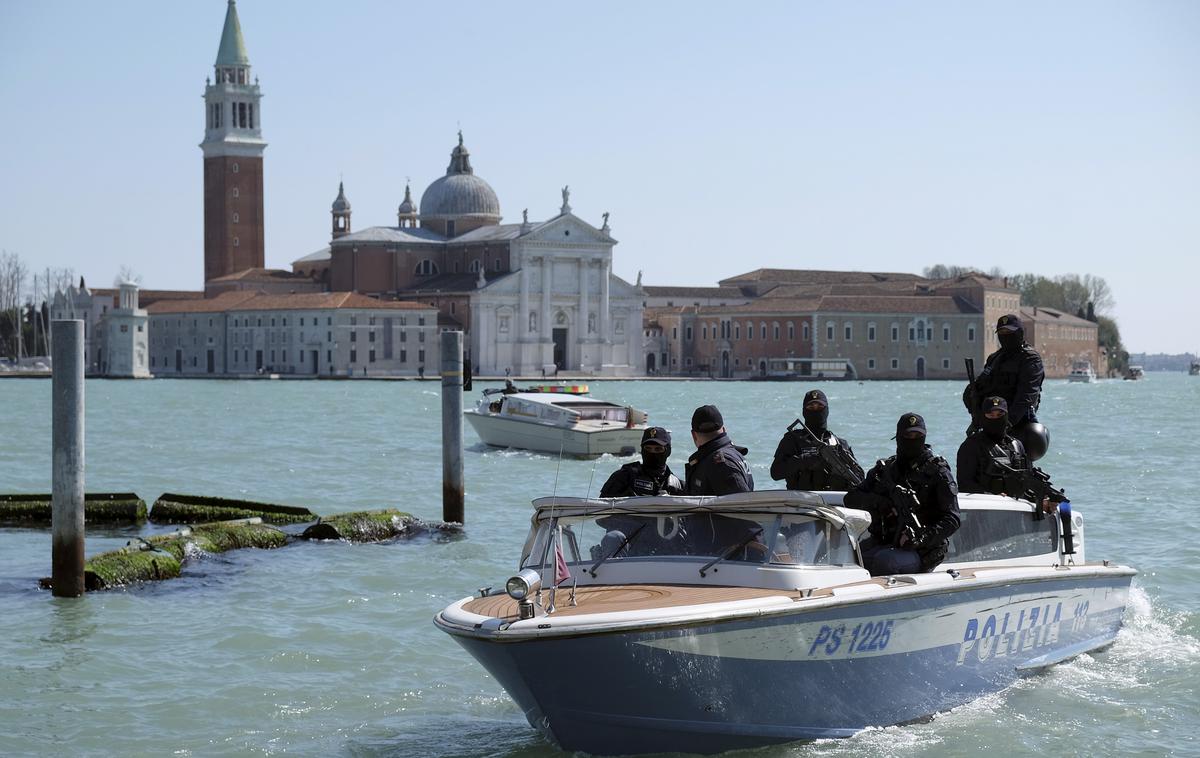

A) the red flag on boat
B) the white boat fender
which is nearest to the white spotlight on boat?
the red flag on boat

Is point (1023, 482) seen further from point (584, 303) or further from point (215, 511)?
point (584, 303)

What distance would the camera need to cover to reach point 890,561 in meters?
8.71

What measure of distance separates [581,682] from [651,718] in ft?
1.33

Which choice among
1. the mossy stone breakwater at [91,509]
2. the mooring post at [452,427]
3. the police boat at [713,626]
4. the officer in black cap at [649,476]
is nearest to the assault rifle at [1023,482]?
the police boat at [713,626]

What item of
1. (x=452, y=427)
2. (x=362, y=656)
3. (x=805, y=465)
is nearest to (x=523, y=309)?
(x=452, y=427)

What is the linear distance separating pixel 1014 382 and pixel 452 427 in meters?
8.83

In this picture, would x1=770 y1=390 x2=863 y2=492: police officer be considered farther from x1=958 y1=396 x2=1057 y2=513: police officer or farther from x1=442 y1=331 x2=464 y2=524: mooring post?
x1=442 y1=331 x2=464 y2=524: mooring post

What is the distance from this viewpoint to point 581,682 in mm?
7785

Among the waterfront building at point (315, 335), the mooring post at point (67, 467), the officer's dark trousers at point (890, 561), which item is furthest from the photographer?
the waterfront building at point (315, 335)

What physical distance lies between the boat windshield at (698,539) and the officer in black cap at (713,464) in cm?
34

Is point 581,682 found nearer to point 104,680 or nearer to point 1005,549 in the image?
point 1005,549

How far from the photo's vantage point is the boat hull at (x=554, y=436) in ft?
115

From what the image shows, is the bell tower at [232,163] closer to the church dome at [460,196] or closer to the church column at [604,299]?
the church dome at [460,196]

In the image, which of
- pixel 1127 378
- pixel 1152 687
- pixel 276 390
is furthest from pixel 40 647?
pixel 1127 378
